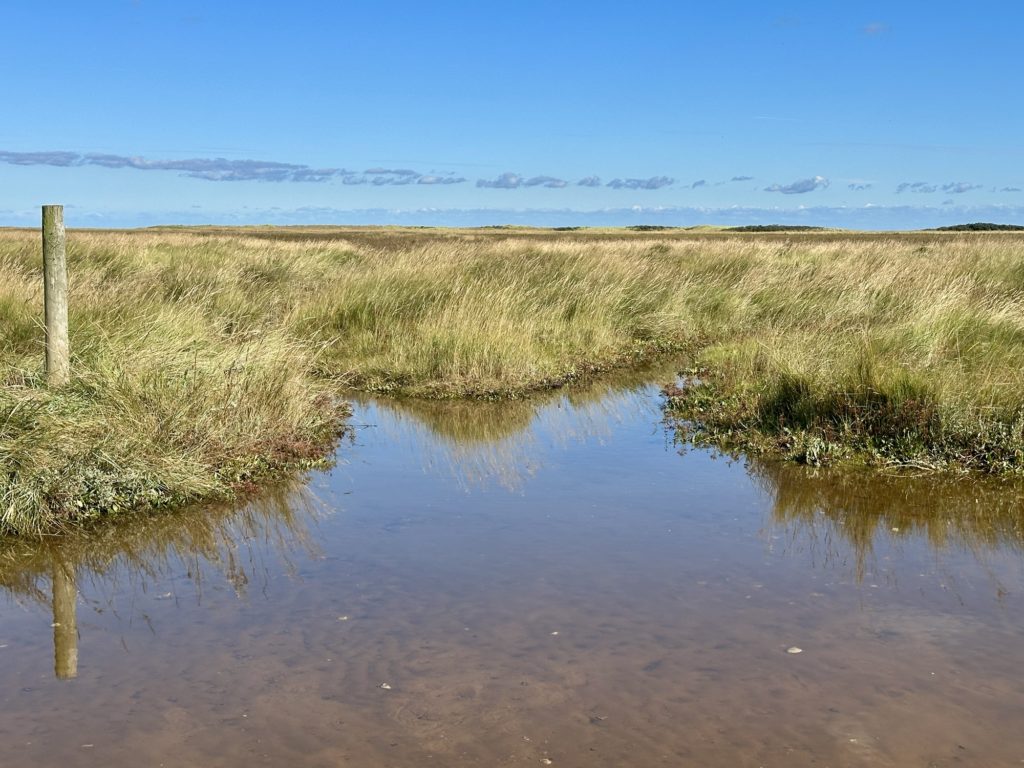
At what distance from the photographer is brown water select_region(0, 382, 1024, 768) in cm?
384

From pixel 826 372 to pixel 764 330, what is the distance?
253 inches

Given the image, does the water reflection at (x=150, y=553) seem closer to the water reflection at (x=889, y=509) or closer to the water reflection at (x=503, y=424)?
the water reflection at (x=503, y=424)

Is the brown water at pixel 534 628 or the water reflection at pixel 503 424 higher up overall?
the brown water at pixel 534 628

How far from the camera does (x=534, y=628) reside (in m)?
4.92

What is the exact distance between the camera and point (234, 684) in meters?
4.32

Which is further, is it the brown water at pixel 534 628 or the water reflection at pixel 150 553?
the water reflection at pixel 150 553

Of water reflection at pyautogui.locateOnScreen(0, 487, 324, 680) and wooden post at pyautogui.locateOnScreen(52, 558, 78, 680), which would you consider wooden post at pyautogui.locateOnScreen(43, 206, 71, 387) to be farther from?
wooden post at pyautogui.locateOnScreen(52, 558, 78, 680)

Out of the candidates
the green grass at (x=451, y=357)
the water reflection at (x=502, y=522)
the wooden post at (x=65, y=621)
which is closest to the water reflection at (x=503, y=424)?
the water reflection at (x=502, y=522)

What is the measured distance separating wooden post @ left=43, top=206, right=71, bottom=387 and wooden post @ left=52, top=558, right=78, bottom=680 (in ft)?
7.86

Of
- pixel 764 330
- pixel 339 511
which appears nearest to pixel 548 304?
pixel 764 330

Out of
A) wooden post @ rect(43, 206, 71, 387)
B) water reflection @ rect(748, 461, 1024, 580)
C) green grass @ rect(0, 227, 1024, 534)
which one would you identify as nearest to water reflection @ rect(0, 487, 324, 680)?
green grass @ rect(0, 227, 1024, 534)

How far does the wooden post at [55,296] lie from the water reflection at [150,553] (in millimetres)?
1903

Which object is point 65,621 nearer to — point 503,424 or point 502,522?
point 502,522

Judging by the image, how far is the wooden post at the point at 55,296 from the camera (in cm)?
782
